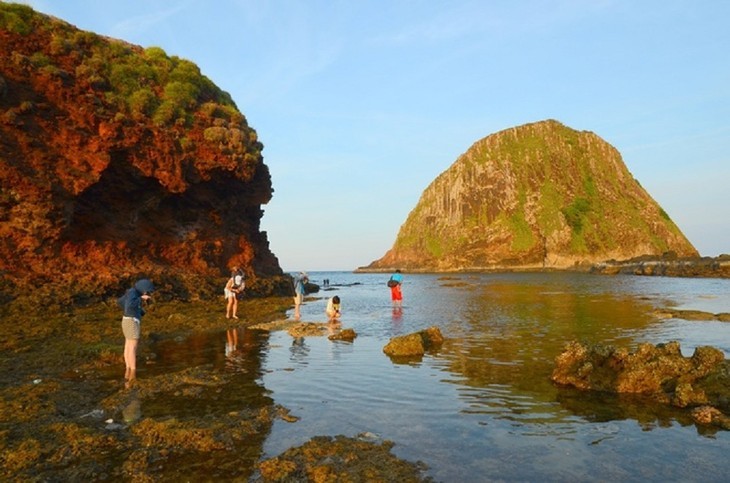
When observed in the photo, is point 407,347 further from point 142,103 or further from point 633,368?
point 142,103

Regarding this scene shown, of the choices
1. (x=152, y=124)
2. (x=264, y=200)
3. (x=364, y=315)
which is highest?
(x=152, y=124)

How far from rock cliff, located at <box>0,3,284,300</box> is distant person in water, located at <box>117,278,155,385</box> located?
41.1ft

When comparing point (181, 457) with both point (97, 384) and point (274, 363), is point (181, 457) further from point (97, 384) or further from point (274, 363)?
point (274, 363)

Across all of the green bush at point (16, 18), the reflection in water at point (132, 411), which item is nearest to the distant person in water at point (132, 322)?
the reflection in water at point (132, 411)

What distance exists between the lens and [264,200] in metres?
42.4

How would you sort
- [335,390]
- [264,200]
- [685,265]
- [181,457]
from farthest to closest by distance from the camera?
[685,265] < [264,200] < [335,390] < [181,457]

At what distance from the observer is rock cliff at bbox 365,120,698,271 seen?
5591 inches

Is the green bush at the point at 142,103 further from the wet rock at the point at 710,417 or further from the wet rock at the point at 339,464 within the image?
the wet rock at the point at 710,417

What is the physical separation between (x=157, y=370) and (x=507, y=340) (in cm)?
1267

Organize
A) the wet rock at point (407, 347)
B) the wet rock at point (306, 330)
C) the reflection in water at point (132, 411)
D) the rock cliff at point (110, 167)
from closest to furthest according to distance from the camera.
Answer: the reflection in water at point (132, 411) < the wet rock at point (407, 347) < the wet rock at point (306, 330) < the rock cliff at point (110, 167)

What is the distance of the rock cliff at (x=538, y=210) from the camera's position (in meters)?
142

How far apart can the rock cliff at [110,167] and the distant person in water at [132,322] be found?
41.1 feet

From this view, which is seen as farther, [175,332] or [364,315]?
[364,315]

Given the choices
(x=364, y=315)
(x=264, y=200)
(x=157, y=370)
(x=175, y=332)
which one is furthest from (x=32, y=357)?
(x=264, y=200)
